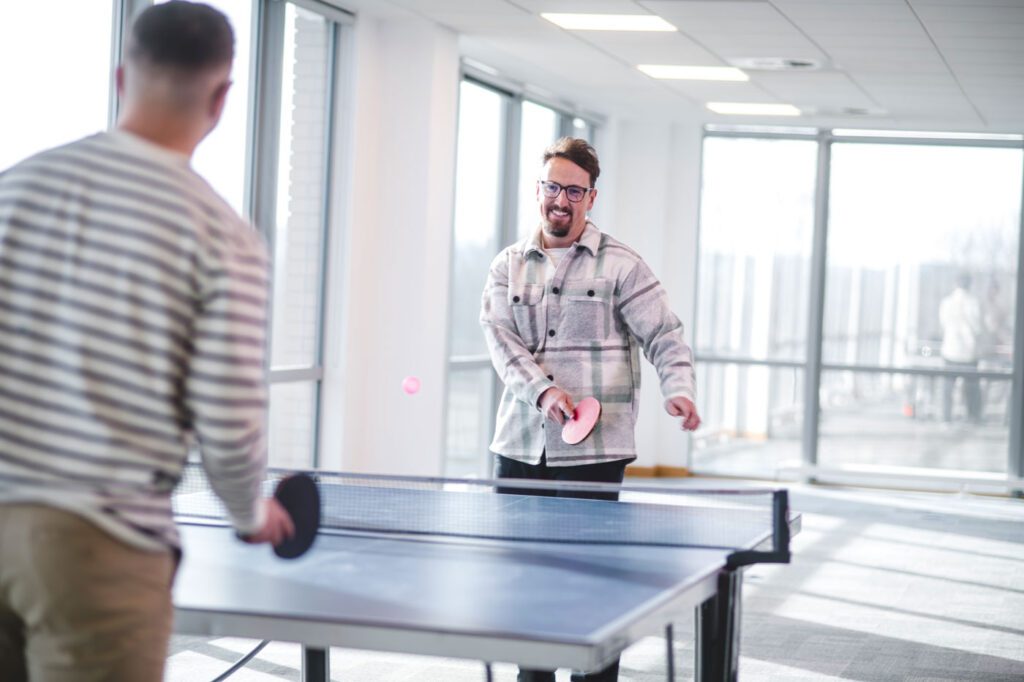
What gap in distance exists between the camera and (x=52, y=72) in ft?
16.1

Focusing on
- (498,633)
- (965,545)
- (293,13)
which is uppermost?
(293,13)

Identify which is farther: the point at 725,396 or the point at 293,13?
the point at 725,396

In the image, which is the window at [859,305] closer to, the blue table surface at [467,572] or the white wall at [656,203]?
the white wall at [656,203]

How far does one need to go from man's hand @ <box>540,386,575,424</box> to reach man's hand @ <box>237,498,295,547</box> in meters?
1.46

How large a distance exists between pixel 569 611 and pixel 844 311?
9.48 metres

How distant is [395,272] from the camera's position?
716cm

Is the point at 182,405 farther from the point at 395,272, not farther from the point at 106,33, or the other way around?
the point at 395,272

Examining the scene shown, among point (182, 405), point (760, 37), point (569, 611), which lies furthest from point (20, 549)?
point (760, 37)

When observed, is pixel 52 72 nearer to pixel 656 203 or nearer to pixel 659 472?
pixel 656 203

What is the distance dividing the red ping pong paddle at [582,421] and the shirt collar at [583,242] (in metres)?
0.46

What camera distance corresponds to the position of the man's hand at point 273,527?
5.84 feet

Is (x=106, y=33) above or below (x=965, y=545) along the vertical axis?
above

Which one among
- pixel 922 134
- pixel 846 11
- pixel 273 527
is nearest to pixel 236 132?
pixel 846 11

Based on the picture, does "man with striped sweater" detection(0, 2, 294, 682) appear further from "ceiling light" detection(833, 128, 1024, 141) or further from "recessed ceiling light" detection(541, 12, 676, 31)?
"ceiling light" detection(833, 128, 1024, 141)
